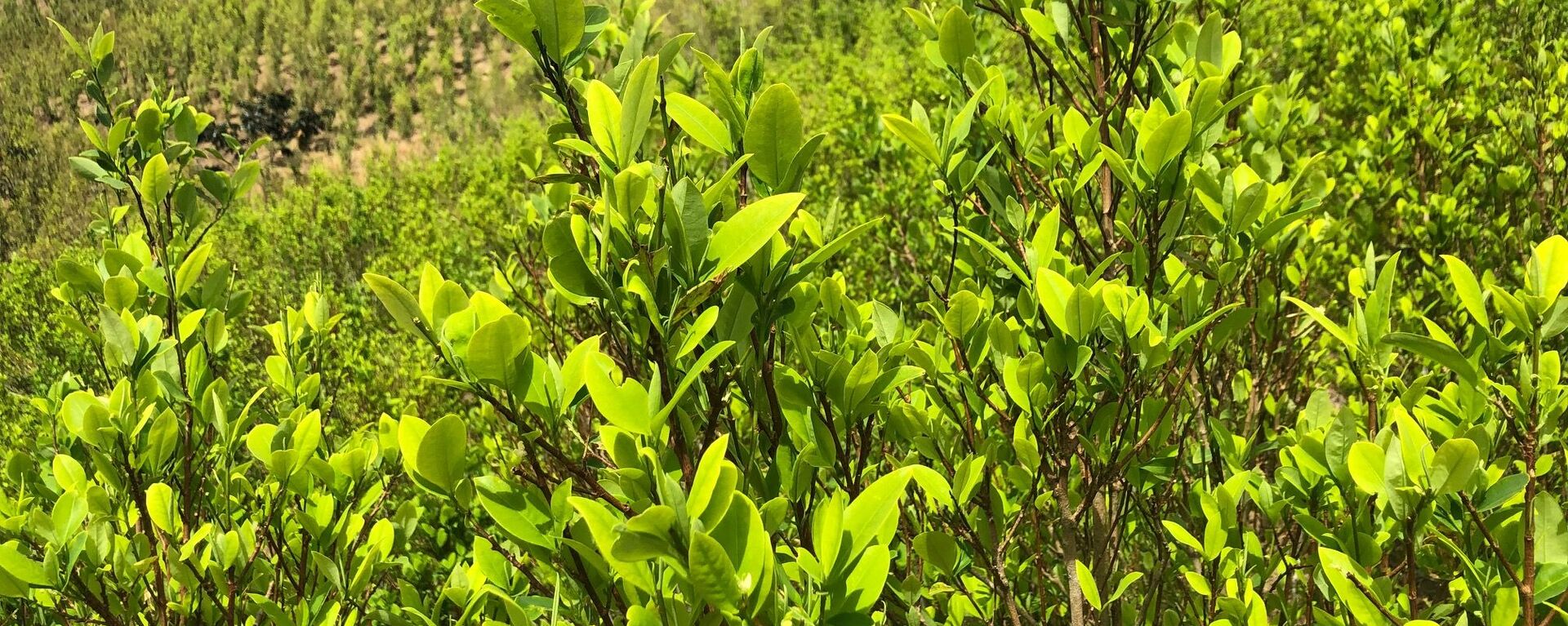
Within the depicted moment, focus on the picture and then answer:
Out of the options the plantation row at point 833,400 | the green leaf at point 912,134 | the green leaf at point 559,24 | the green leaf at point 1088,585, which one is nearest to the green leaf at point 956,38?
the plantation row at point 833,400

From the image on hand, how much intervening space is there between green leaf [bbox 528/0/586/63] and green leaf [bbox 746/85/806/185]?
20cm

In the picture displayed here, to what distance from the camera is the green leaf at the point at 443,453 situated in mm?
751

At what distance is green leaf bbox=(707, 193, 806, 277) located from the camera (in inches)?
28.7

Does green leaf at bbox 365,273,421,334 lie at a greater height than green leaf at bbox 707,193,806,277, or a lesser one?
lesser

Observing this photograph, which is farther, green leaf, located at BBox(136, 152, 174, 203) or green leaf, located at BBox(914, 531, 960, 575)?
green leaf, located at BBox(136, 152, 174, 203)

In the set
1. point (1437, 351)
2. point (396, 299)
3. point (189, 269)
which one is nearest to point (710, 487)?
point (396, 299)

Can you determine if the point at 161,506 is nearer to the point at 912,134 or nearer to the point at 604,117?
the point at 604,117

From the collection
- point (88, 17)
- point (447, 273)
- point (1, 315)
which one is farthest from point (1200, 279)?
point (88, 17)

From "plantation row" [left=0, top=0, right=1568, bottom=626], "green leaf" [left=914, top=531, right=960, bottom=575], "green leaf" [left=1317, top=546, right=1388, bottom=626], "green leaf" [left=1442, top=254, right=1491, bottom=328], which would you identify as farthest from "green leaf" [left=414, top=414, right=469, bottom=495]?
"green leaf" [left=1442, top=254, right=1491, bottom=328]

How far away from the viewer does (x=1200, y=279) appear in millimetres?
1405

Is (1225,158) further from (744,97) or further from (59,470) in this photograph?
(59,470)

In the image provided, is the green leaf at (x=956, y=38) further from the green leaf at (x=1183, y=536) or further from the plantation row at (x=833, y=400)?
the green leaf at (x=1183, y=536)

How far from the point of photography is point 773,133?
2.83 feet

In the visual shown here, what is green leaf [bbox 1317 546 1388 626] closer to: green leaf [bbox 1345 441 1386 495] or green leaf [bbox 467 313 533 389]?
green leaf [bbox 1345 441 1386 495]
